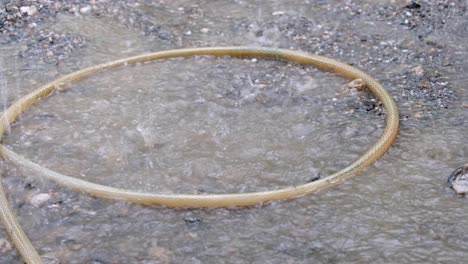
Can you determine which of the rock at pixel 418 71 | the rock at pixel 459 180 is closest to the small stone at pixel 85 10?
the rock at pixel 418 71

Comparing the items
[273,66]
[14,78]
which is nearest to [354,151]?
[273,66]

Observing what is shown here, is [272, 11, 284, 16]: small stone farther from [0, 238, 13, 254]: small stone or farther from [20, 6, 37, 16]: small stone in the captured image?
[0, 238, 13, 254]: small stone

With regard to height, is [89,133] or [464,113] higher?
[464,113]

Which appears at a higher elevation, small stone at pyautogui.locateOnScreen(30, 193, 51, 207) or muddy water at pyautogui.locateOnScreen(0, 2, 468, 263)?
muddy water at pyautogui.locateOnScreen(0, 2, 468, 263)

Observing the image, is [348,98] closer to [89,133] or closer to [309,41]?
[309,41]

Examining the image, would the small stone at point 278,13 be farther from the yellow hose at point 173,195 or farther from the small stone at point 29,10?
the small stone at point 29,10

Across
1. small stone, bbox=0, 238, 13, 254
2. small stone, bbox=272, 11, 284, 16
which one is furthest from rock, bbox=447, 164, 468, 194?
small stone, bbox=272, 11, 284, 16
